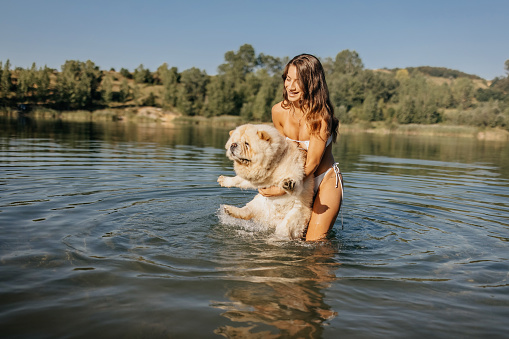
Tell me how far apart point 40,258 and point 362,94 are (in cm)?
10956

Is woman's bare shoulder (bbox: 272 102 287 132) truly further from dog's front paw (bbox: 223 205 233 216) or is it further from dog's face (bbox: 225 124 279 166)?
dog's front paw (bbox: 223 205 233 216)

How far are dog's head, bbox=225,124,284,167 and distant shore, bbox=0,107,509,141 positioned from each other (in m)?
61.1

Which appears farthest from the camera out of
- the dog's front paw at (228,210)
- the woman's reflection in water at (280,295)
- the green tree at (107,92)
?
the green tree at (107,92)

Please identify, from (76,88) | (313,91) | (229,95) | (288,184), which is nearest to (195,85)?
(229,95)

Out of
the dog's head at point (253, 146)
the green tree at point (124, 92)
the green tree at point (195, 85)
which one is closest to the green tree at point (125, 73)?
the green tree at point (195, 85)

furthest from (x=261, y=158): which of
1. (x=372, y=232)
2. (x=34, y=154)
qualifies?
(x=34, y=154)

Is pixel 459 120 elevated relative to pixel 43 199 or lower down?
elevated

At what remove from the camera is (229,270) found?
4.22m

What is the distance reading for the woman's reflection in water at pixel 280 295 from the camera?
3.05 m

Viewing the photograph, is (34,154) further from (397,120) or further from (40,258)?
(397,120)

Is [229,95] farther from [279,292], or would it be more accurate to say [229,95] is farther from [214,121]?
[279,292]

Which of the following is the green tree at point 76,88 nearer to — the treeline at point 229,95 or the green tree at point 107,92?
the treeline at point 229,95

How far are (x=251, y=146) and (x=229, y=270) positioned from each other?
173 cm

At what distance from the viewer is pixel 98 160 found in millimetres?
13195
